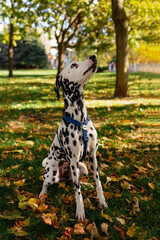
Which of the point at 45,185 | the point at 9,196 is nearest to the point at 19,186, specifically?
the point at 9,196

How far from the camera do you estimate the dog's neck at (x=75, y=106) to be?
8.00 feet

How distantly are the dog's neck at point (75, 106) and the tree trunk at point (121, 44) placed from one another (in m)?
7.69

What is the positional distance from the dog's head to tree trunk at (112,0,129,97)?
25.3 ft

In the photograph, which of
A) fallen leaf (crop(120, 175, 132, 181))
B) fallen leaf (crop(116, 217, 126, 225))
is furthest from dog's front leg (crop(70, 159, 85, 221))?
fallen leaf (crop(120, 175, 132, 181))

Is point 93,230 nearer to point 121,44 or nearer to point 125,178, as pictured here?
point 125,178

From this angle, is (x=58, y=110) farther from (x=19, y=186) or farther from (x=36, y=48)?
(x=36, y=48)

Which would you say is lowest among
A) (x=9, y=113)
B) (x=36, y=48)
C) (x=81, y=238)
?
(x=81, y=238)

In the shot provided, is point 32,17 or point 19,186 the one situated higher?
point 32,17

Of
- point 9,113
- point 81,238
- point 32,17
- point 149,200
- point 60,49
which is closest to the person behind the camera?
point 81,238

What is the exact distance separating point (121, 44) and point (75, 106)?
25.5 feet

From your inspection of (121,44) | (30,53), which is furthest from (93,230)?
(30,53)

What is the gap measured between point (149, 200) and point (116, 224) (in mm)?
675

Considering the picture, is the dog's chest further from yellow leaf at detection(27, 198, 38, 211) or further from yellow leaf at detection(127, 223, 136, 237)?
yellow leaf at detection(127, 223, 136, 237)

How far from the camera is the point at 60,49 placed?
1950 cm
